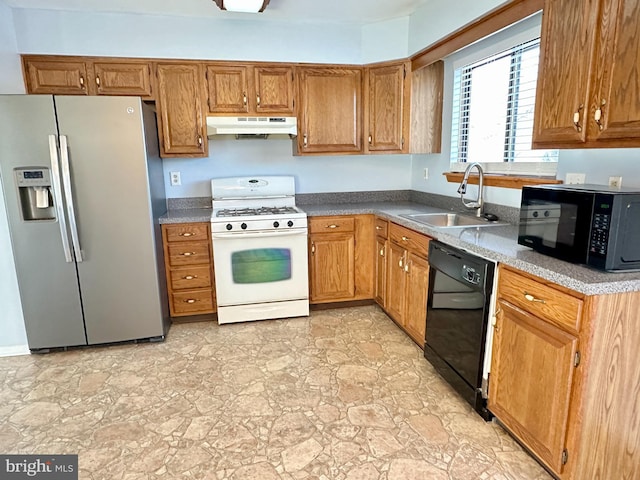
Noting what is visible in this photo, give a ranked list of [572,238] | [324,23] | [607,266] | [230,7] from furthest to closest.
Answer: [324,23], [230,7], [572,238], [607,266]

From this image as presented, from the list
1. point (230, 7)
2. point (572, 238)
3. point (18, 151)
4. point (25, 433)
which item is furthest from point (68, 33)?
point (572, 238)

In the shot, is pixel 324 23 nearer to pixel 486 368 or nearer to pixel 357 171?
pixel 357 171

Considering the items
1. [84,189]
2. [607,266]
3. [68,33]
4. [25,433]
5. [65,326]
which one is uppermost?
[68,33]

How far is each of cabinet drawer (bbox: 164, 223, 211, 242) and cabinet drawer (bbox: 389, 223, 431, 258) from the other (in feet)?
4.98

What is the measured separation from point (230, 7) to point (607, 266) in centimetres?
283

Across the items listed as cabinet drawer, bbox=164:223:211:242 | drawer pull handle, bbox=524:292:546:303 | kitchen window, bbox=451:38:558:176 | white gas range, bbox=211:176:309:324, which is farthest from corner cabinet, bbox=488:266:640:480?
cabinet drawer, bbox=164:223:211:242

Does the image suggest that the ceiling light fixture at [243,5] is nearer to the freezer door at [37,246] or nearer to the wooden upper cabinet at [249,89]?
the wooden upper cabinet at [249,89]

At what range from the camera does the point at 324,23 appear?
3469mm

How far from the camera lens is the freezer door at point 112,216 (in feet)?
8.88

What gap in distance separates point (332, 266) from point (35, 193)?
2317mm

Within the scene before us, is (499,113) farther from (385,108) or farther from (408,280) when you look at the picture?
(408,280)

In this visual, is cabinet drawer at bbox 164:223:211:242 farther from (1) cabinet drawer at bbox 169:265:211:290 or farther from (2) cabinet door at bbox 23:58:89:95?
(2) cabinet door at bbox 23:58:89:95

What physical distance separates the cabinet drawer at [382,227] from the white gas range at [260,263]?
65cm

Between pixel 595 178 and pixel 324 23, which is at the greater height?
pixel 324 23
